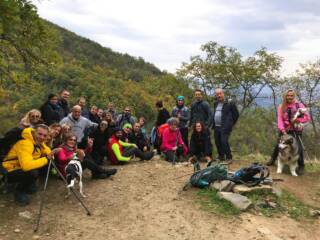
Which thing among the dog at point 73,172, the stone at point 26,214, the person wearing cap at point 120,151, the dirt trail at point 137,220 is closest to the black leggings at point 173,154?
the person wearing cap at point 120,151

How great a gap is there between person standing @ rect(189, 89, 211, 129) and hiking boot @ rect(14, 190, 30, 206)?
472 cm

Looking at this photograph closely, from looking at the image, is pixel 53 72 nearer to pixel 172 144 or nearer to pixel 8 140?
pixel 172 144

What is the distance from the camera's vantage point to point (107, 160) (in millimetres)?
9109

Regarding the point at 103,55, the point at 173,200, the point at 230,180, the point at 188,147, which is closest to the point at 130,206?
the point at 173,200

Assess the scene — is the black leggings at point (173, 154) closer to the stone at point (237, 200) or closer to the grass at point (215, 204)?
the grass at point (215, 204)

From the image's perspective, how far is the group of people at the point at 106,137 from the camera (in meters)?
5.69

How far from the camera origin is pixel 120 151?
8703 mm

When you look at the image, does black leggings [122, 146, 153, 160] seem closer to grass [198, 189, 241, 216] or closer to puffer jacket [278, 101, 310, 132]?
grass [198, 189, 241, 216]

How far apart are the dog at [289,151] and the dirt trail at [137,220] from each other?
211cm

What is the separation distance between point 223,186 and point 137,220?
177 cm

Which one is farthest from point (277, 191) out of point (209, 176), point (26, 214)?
point (26, 214)

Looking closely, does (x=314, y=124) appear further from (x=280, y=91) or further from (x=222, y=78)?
(x=222, y=78)

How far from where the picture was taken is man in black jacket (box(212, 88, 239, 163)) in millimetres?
8531

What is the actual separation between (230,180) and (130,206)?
1.91m
